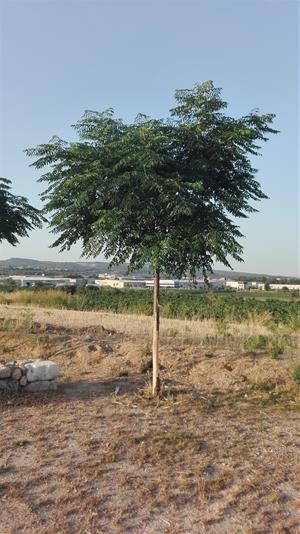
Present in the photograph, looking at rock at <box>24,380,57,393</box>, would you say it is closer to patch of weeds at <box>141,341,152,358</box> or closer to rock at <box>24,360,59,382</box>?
rock at <box>24,360,59,382</box>

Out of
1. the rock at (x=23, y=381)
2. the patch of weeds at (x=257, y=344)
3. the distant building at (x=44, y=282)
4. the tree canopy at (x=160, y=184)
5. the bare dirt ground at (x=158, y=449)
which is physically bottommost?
the bare dirt ground at (x=158, y=449)

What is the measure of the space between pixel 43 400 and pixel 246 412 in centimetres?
355

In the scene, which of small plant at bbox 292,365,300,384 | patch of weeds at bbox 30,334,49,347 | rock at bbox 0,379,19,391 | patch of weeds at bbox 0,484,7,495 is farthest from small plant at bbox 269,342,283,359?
patch of weeds at bbox 0,484,7,495

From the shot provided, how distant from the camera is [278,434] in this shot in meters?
7.11

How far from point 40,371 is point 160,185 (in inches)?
170

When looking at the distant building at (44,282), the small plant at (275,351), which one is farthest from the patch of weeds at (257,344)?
the distant building at (44,282)

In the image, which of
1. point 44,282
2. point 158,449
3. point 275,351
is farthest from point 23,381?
point 44,282

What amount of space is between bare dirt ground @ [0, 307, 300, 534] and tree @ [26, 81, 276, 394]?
8.20 feet

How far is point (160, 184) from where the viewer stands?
299 inches

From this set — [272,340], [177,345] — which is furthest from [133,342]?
[272,340]

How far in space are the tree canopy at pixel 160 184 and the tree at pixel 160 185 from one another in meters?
0.02

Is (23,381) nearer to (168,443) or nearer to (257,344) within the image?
(168,443)

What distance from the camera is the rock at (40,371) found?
9281 millimetres

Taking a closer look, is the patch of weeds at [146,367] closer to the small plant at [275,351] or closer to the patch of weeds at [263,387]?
the patch of weeds at [263,387]
